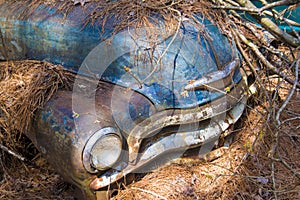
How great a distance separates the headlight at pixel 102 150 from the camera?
6.61 ft

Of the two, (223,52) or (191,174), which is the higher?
(223,52)

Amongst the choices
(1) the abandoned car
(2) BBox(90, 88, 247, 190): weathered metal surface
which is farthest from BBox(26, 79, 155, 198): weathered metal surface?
(2) BBox(90, 88, 247, 190): weathered metal surface

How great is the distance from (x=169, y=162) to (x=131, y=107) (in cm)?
65

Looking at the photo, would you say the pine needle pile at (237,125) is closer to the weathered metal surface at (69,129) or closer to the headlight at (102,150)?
the weathered metal surface at (69,129)

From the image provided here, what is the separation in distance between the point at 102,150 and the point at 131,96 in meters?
0.49

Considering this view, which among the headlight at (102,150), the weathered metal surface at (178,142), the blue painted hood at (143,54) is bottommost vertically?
the weathered metal surface at (178,142)

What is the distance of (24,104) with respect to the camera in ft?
8.07

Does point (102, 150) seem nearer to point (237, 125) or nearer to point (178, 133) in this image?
point (178, 133)

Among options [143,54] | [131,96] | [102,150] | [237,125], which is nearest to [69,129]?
[102,150]

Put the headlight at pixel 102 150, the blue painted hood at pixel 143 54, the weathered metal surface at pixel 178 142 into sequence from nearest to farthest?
1. the headlight at pixel 102 150
2. the weathered metal surface at pixel 178 142
3. the blue painted hood at pixel 143 54

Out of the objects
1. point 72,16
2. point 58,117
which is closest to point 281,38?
point 72,16

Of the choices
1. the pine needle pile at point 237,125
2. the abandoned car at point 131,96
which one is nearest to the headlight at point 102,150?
the abandoned car at point 131,96

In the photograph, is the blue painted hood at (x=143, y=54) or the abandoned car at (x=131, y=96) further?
the blue painted hood at (x=143, y=54)

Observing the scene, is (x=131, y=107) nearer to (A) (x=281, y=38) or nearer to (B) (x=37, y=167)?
(B) (x=37, y=167)
